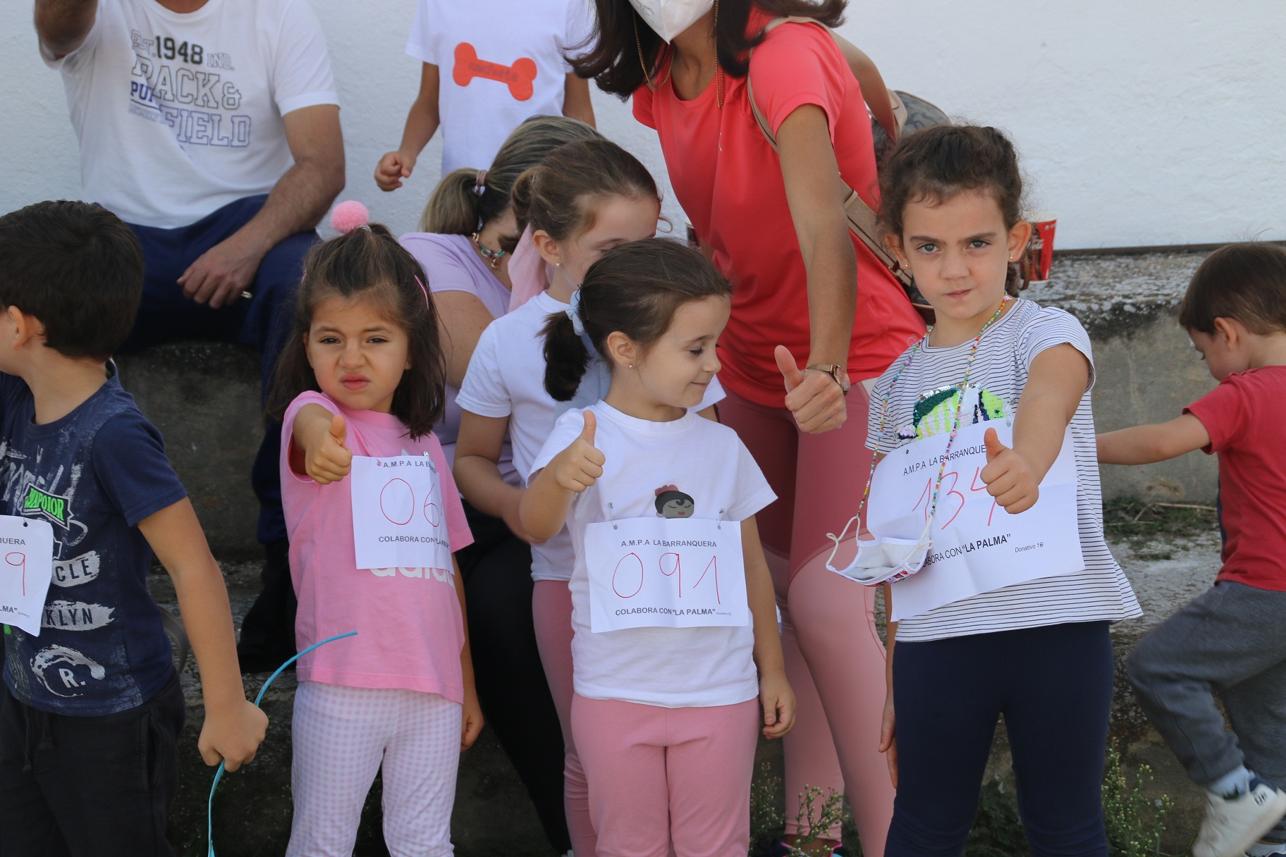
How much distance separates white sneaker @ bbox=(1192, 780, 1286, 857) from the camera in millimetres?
2947

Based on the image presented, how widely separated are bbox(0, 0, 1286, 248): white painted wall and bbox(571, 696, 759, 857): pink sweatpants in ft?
7.82

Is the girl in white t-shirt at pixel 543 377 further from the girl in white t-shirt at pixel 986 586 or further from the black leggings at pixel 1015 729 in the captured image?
the black leggings at pixel 1015 729

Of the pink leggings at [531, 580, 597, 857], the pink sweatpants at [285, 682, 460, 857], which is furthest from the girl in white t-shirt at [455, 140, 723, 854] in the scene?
the pink sweatpants at [285, 682, 460, 857]

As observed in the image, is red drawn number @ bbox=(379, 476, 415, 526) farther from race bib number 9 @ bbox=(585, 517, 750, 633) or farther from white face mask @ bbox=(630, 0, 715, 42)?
white face mask @ bbox=(630, 0, 715, 42)

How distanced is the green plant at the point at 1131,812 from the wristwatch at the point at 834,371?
3.93ft

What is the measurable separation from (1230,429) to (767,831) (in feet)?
4.27

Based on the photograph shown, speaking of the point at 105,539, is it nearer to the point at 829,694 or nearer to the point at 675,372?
the point at 675,372

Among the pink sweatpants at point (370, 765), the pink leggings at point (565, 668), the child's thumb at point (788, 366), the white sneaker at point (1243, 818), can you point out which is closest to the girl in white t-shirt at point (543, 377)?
the pink leggings at point (565, 668)

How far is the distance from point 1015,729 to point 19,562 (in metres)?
1.66

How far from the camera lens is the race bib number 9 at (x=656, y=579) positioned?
2541 millimetres

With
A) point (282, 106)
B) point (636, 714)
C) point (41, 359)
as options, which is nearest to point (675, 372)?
point (636, 714)

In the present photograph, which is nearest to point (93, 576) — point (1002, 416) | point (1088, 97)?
point (1002, 416)

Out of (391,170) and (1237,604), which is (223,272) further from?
(1237,604)

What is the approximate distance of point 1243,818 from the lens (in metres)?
2.96
